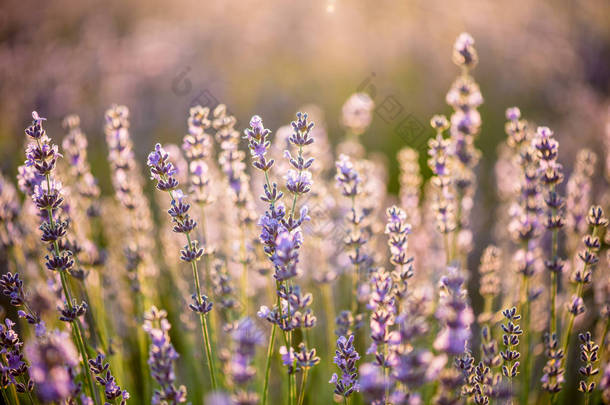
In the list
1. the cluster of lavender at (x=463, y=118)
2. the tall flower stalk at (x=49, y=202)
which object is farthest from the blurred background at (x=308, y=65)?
the tall flower stalk at (x=49, y=202)

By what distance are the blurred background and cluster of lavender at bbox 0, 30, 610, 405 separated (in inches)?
43.0

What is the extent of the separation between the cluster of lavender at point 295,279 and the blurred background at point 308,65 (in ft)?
3.58

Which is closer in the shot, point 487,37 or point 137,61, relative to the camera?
point 137,61

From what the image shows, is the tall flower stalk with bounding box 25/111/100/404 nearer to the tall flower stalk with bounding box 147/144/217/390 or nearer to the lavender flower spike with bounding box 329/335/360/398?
the tall flower stalk with bounding box 147/144/217/390

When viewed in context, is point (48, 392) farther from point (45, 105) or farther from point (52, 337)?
point (45, 105)

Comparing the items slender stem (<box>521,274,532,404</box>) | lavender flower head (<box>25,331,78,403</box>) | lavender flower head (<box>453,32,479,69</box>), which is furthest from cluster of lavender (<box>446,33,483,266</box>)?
lavender flower head (<box>25,331,78,403</box>)

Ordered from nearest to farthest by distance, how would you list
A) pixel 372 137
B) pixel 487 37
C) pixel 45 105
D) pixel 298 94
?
pixel 45 105
pixel 372 137
pixel 298 94
pixel 487 37

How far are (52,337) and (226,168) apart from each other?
114 cm

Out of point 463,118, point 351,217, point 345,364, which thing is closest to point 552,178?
point 463,118

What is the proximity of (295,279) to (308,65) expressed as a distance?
20.5ft

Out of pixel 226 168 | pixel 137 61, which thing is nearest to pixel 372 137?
pixel 137 61

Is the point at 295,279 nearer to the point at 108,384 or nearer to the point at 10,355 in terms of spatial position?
the point at 108,384

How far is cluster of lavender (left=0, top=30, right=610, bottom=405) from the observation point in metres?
1.39

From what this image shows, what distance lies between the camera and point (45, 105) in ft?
15.0
